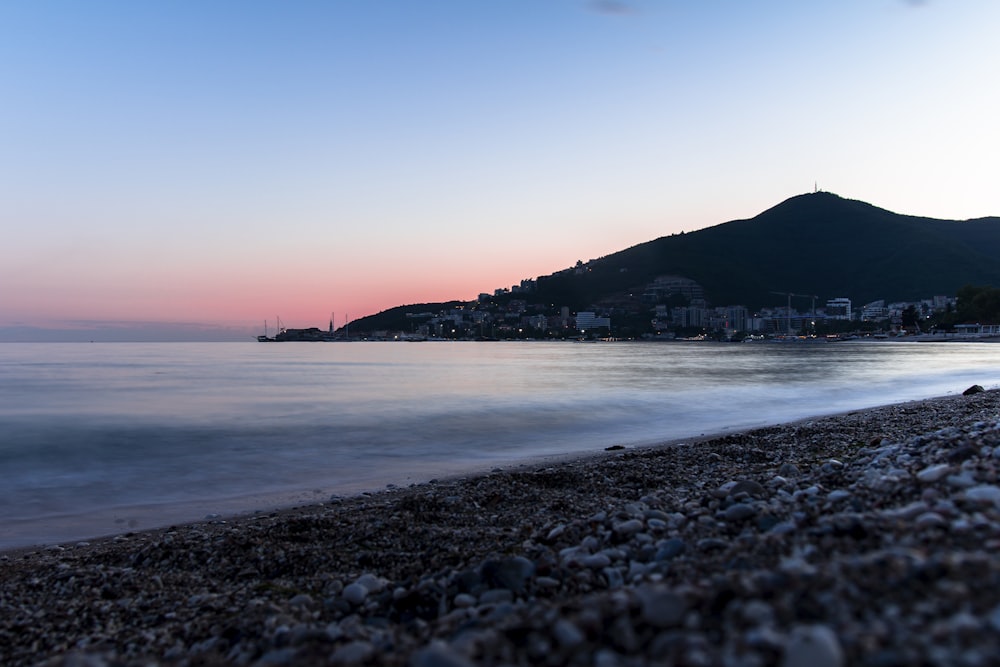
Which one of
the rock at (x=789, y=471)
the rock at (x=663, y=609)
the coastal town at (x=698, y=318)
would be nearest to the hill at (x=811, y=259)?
the coastal town at (x=698, y=318)

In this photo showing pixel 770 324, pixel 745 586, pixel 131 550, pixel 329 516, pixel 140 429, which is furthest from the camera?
pixel 770 324

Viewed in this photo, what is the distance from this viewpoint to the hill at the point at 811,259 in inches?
6334

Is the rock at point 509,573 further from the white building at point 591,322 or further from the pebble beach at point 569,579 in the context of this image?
the white building at point 591,322

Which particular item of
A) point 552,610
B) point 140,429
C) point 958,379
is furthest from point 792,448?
point 958,379

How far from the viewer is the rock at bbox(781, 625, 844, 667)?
4.93 ft

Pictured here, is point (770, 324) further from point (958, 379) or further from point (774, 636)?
point (774, 636)

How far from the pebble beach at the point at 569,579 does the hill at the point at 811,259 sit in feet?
568

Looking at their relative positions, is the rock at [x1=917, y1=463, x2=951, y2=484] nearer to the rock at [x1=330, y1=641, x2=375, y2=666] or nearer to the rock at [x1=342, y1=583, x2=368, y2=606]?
the rock at [x1=330, y1=641, x2=375, y2=666]

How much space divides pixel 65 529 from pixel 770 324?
17029 centimetres

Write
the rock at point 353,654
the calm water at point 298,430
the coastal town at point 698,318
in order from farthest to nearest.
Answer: the coastal town at point 698,318 → the calm water at point 298,430 → the rock at point 353,654

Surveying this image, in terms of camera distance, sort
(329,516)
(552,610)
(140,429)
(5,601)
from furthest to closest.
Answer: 1. (140,429)
2. (329,516)
3. (5,601)
4. (552,610)

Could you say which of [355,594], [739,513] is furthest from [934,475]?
[355,594]

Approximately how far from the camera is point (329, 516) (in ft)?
19.2

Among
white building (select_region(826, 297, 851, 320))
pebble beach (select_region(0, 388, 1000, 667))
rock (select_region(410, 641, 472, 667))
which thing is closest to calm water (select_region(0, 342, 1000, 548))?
pebble beach (select_region(0, 388, 1000, 667))
